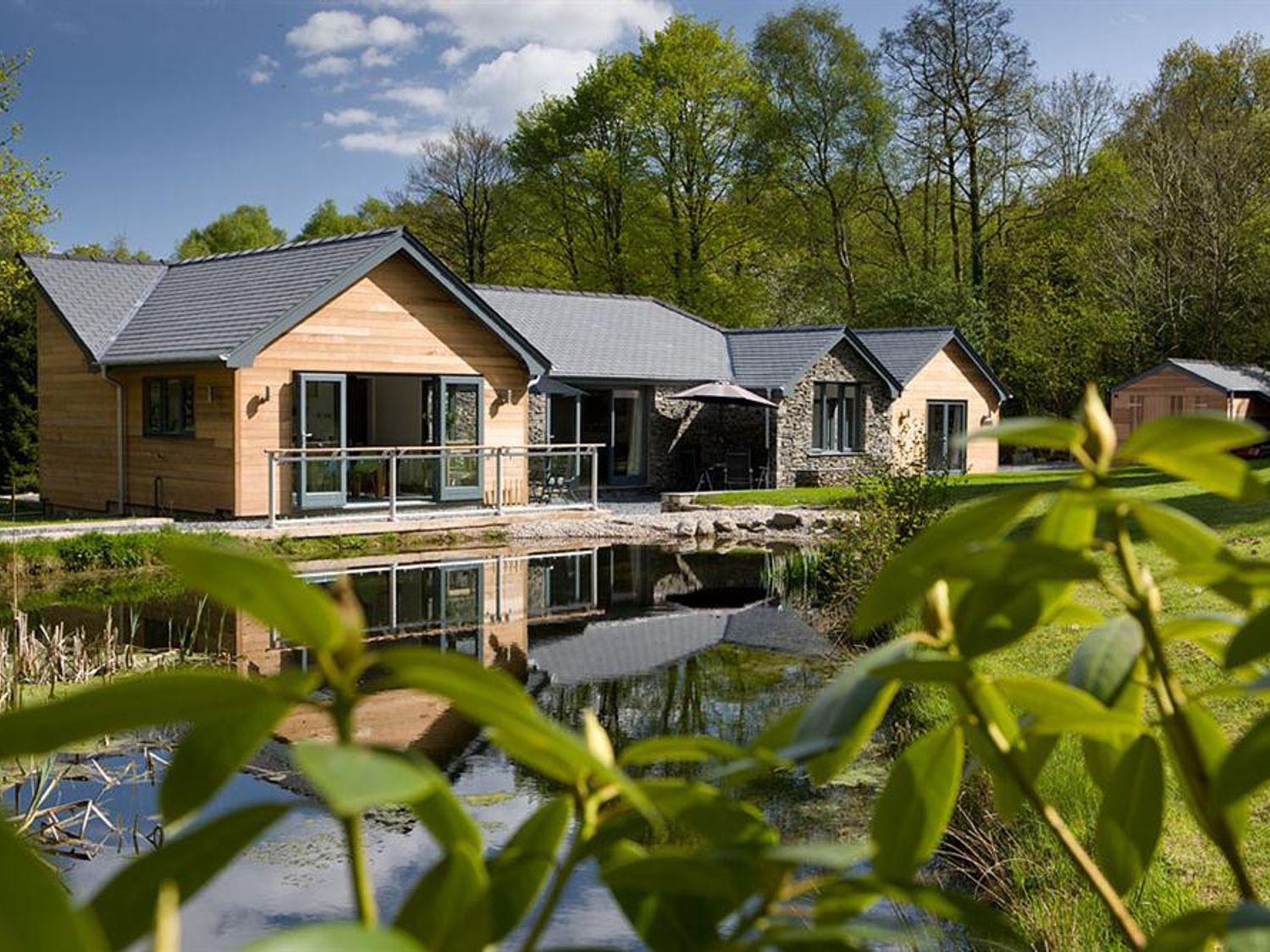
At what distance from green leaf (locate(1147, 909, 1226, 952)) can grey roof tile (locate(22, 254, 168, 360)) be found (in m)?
23.0

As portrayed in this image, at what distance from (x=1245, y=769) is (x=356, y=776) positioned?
1.60 ft

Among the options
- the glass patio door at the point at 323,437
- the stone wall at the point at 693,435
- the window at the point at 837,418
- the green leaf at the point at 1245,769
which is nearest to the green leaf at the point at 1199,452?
the green leaf at the point at 1245,769

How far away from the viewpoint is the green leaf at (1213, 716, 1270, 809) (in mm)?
695

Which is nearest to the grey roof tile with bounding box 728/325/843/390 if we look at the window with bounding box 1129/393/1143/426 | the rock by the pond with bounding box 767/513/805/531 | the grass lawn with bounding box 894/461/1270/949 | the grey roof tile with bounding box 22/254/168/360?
the rock by the pond with bounding box 767/513/805/531

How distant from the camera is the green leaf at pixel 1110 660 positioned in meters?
0.83

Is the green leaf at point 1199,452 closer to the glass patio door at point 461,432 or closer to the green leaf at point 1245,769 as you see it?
the green leaf at point 1245,769

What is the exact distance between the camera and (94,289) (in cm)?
2325

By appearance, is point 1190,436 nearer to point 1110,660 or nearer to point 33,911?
point 1110,660

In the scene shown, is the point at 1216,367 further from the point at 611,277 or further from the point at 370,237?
the point at 370,237

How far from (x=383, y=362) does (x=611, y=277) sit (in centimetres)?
2174

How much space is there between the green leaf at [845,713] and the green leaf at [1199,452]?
0.18 m

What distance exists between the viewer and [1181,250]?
37281 millimetres

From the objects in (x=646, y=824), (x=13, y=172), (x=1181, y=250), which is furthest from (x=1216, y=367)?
(x=646, y=824)

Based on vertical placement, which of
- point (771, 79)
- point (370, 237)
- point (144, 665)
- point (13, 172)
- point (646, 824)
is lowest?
point (144, 665)
